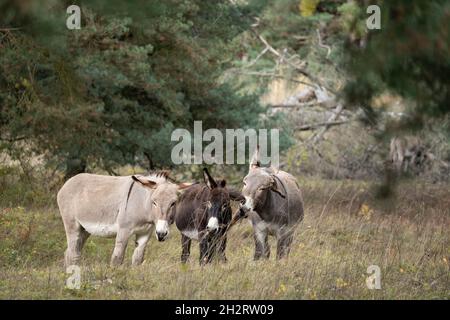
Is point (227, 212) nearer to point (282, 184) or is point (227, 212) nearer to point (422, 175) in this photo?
point (282, 184)

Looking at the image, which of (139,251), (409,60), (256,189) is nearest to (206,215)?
(256,189)

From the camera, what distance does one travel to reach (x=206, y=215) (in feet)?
37.0

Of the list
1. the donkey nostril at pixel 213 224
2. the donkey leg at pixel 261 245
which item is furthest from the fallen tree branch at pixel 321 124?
the donkey nostril at pixel 213 224

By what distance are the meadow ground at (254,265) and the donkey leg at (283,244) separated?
154mm

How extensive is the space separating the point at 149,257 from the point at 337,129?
10.4 meters

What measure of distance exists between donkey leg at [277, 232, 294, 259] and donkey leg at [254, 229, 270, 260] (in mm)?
174

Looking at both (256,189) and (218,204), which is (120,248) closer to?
(218,204)

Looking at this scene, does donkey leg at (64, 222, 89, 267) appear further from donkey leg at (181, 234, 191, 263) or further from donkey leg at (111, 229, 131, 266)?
donkey leg at (181, 234, 191, 263)

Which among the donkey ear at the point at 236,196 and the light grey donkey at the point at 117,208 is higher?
the donkey ear at the point at 236,196

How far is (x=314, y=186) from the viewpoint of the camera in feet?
70.9

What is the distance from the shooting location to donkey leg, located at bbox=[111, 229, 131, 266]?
11.3 meters

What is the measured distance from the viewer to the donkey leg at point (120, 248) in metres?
11.3

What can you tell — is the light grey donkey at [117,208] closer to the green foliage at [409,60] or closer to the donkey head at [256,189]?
the donkey head at [256,189]

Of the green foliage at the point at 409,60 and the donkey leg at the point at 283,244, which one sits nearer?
the green foliage at the point at 409,60
